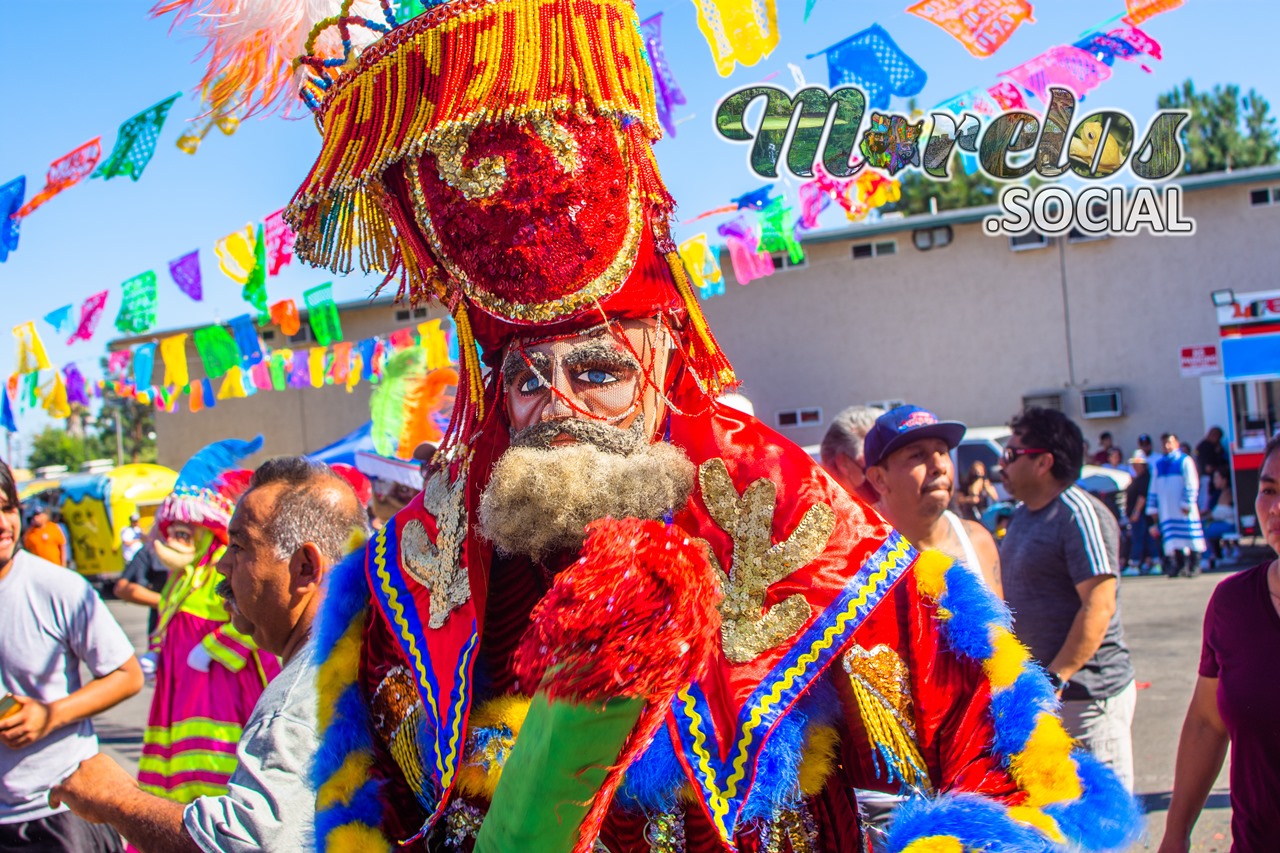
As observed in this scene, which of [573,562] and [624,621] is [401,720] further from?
[624,621]

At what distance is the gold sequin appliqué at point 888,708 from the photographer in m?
1.95

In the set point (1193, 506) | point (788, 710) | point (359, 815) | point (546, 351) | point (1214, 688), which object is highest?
point (546, 351)

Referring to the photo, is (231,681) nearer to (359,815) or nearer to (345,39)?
(359,815)

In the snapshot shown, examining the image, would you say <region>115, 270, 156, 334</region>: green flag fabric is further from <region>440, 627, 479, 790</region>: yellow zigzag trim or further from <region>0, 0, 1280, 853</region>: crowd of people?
<region>440, 627, 479, 790</region>: yellow zigzag trim

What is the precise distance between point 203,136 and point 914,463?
2.54m

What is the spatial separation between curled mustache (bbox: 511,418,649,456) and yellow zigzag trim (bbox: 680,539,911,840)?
1.41ft

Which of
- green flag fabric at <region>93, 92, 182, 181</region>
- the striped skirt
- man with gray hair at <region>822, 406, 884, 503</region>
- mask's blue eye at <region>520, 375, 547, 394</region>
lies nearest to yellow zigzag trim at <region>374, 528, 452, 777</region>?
mask's blue eye at <region>520, 375, 547, 394</region>

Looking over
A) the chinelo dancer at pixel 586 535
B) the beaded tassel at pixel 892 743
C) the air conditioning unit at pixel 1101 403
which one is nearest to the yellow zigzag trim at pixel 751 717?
the chinelo dancer at pixel 586 535

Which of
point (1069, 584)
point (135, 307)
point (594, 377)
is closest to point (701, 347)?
point (594, 377)

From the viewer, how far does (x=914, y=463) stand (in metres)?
3.92

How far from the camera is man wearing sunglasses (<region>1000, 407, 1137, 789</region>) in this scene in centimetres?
401

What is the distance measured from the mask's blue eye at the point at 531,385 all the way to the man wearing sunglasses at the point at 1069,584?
2.57 metres

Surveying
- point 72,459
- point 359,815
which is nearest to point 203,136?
point 359,815

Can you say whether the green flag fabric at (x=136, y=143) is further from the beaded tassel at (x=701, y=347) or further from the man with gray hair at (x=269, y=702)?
the beaded tassel at (x=701, y=347)
